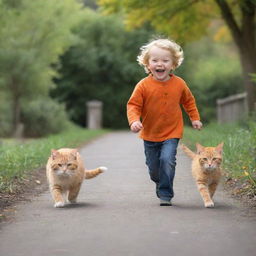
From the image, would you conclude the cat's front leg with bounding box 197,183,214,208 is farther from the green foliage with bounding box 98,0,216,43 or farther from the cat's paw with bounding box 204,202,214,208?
the green foliage with bounding box 98,0,216,43

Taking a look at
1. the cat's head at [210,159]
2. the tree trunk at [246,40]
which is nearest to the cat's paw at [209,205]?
the cat's head at [210,159]

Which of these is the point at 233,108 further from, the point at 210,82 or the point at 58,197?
the point at 58,197

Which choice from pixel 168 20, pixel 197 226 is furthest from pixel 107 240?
pixel 168 20

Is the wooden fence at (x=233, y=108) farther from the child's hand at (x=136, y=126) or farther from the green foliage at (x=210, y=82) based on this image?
the child's hand at (x=136, y=126)

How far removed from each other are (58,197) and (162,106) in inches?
65.7

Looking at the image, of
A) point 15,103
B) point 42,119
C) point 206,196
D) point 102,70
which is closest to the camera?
point 206,196

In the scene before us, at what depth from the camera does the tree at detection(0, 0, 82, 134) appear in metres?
24.2

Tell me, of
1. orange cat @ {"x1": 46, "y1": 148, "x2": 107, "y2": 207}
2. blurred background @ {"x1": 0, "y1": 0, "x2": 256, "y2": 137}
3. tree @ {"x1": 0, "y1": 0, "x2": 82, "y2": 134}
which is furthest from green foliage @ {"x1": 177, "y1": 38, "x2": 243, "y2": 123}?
orange cat @ {"x1": 46, "y1": 148, "x2": 107, "y2": 207}

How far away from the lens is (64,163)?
24.4 feet

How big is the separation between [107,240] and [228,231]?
1.16 m

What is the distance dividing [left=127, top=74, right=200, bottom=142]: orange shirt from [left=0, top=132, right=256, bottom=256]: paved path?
0.89 m

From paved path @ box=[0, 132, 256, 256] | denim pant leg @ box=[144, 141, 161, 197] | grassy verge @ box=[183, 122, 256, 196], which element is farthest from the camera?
grassy verge @ box=[183, 122, 256, 196]

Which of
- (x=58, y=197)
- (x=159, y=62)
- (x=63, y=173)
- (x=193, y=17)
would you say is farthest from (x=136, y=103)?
(x=193, y=17)

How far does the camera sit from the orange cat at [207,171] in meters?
7.41
